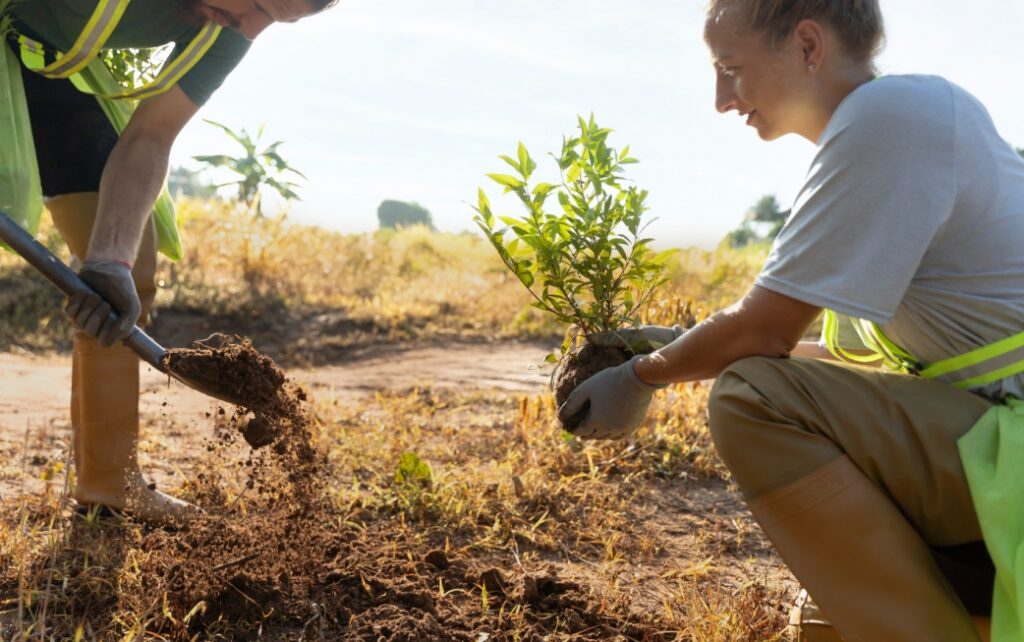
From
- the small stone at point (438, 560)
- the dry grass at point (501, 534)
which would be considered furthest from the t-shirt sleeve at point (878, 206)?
the small stone at point (438, 560)

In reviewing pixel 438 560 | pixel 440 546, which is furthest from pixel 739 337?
pixel 440 546

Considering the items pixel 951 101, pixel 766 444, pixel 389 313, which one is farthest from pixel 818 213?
pixel 389 313

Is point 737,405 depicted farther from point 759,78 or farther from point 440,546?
point 440,546

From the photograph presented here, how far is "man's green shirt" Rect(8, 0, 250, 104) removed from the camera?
2329 mm

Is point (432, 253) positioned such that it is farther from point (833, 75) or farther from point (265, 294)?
point (833, 75)

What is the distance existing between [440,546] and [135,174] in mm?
1361

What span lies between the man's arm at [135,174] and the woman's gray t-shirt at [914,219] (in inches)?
65.1

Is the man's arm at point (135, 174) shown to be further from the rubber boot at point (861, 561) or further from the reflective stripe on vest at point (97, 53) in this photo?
the rubber boot at point (861, 561)

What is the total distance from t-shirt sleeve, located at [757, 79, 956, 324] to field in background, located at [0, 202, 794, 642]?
0.86 m

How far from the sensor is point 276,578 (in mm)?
2260

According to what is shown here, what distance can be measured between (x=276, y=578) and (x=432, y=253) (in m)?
7.49

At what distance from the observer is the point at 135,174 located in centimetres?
245

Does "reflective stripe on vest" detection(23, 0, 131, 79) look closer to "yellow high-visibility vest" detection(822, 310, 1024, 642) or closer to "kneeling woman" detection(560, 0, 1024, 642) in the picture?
"kneeling woman" detection(560, 0, 1024, 642)

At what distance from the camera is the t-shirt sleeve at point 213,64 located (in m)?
2.51
